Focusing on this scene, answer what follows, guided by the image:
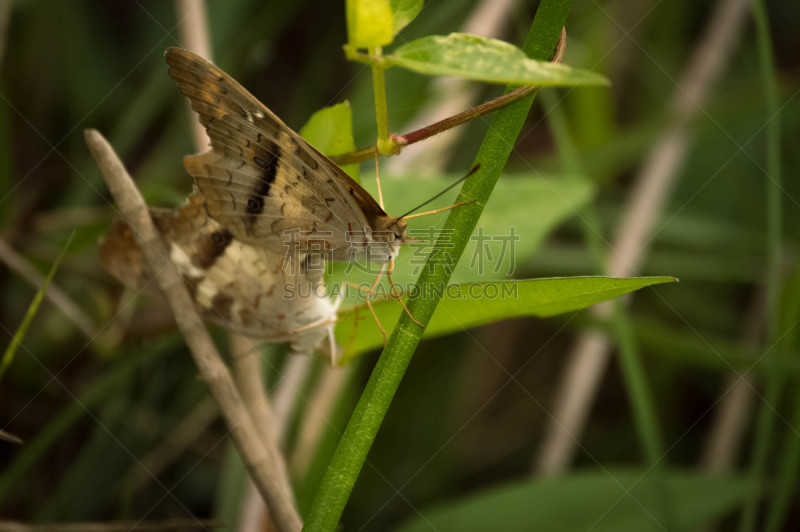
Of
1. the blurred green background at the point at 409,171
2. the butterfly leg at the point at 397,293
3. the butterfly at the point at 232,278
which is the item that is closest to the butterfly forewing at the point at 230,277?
the butterfly at the point at 232,278

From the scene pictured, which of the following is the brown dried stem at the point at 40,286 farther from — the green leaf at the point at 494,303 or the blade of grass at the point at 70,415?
the green leaf at the point at 494,303

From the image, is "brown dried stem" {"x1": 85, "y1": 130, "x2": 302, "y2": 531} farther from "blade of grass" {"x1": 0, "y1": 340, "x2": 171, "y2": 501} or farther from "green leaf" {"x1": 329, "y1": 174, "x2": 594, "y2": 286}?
"blade of grass" {"x1": 0, "y1": 340, "x2": 171, "y2": 501}

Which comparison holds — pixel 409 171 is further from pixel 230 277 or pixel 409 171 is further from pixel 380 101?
pixel 380 101

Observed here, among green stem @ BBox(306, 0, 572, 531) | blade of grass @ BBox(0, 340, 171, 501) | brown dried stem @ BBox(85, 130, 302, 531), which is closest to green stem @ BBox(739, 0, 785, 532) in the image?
green stem @ BBox(306, 0, 572, 531)

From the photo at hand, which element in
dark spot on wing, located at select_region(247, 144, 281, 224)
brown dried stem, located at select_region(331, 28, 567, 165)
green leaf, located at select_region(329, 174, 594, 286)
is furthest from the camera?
green leaf, located at select_region(329, 174, 594, 286)

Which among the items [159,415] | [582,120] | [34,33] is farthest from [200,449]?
[582,120]

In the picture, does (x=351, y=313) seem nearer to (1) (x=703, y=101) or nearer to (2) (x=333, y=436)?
(2) (x=333, y=436)
